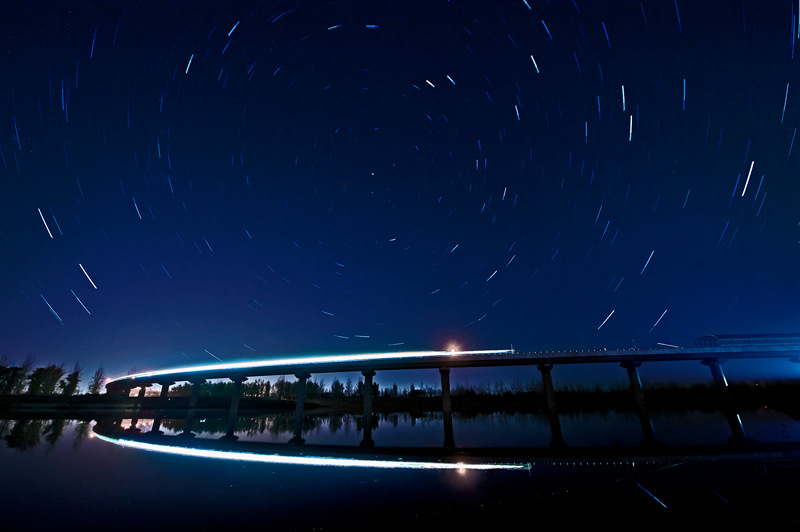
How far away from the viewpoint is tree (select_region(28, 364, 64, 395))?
11274 centimetres

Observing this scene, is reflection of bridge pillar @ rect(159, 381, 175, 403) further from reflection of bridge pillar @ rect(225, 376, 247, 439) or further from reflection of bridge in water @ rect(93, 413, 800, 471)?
reflection of bridge in water @ rect(93, 413, 800, 471)

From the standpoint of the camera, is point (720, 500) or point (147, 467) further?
point (147, 467)

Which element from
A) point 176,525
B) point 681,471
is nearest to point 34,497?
point 176,525

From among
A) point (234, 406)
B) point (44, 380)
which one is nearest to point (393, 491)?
point (234, 406)

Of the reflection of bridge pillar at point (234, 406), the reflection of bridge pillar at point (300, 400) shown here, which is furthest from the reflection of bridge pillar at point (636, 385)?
the reflection of bridge pillar at point (234, 406)

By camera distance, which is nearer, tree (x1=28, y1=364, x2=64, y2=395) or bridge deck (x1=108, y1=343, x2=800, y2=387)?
bridge deck (x1=108, y1=343, x2=800, y2=387)

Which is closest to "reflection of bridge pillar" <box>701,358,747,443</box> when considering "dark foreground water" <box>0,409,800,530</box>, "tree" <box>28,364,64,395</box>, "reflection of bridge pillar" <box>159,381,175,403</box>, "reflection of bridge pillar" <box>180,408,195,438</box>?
"dark foreground water" <box>0,409,800,530</box>

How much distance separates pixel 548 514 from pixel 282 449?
19.1 metres

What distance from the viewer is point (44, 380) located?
118 m

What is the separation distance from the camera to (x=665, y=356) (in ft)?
141

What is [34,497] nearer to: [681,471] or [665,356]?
[681,471]

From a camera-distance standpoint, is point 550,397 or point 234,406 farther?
point 234,406

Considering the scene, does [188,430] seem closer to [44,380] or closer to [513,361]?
[513,361]

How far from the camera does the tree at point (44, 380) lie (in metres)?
113
